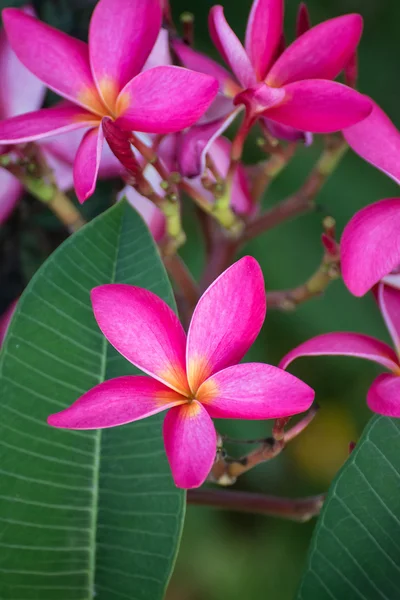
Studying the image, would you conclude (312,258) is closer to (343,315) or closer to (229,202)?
(343,315)

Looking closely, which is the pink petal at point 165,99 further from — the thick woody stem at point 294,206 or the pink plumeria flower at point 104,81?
the thick woody stem at point 294,206

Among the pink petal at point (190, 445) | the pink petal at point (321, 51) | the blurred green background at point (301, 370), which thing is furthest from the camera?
the blurred green background at point (301, 370)

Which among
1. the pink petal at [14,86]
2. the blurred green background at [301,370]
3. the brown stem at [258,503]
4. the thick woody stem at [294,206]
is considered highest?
the pink petal at [14,86]

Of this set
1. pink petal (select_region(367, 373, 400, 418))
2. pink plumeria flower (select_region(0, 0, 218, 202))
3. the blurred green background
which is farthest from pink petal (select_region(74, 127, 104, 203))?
the blurred green background

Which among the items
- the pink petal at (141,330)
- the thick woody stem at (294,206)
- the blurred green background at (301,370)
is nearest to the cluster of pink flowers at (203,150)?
the pink petal at (141,330)

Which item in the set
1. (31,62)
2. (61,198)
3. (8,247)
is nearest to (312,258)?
(8,247)

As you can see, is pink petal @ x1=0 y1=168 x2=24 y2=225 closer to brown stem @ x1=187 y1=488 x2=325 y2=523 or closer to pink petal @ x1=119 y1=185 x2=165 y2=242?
pink petal @ x1=119 y1=185 x2=165 y2=242

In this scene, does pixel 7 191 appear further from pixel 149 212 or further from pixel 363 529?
pixel 363 529
